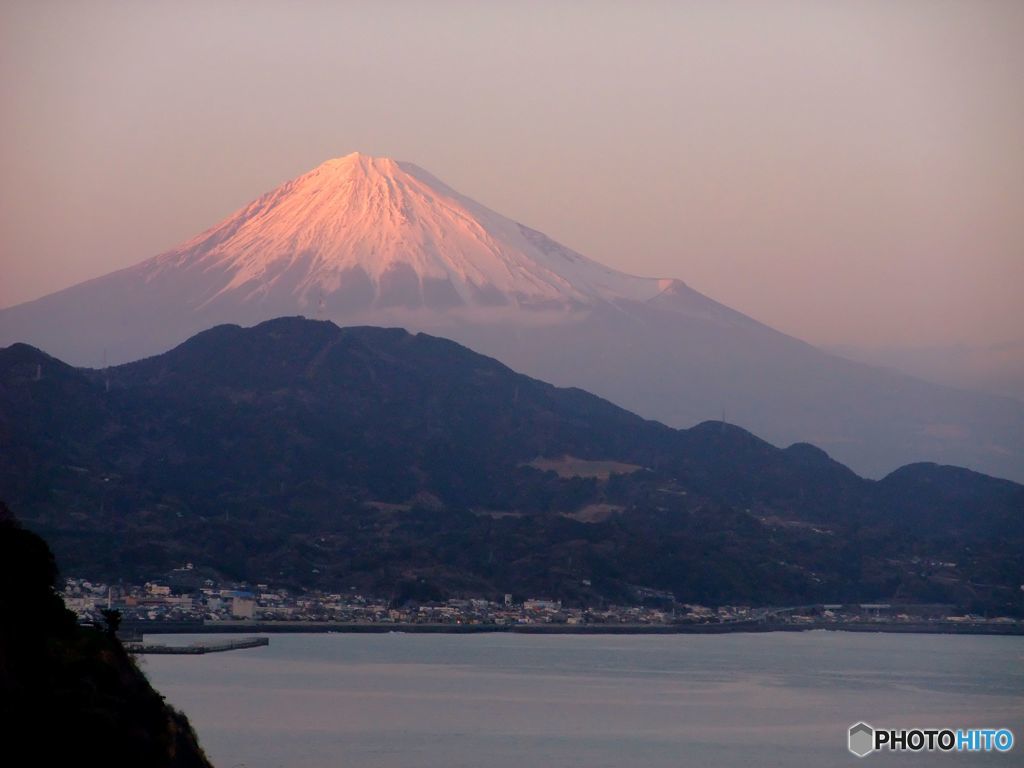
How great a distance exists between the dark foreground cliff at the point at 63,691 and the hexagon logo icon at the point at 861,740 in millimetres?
19939

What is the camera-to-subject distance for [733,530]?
150125mm

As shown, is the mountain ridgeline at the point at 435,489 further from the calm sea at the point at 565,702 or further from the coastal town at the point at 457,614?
the calm sea at the point at 565,702

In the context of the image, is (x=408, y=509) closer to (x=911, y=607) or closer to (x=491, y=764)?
(x=911, y=607)

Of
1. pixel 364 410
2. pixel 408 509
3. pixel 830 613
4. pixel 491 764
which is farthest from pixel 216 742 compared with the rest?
pixel 364 410

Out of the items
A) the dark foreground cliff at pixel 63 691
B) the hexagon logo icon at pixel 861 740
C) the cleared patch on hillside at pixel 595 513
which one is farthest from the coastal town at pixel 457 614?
the dark foreground cliff at pixel 63 691

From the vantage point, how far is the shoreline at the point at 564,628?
3868 inches

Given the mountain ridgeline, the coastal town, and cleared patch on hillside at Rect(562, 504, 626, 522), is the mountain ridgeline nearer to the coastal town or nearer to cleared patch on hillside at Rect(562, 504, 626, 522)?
cleared patch on hillside at Rect(562, 504, 626, 522)

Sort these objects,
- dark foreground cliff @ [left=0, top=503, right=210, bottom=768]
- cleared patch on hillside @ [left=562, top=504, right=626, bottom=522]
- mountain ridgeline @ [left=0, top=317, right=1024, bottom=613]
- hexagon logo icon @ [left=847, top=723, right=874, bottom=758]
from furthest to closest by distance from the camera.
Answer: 1. cleared patch on hillside @ [left=562, top=504, right=626, bottom=522]
2. mountain ridgeline @ [left=0, top=317, right=1024, bottom=613]
3. hexagon logo icon @ [left=847, top=723, right=874, bottom=758]
4. dark foreground cliff @ [left=0, top=503, right=210, bottom=768]

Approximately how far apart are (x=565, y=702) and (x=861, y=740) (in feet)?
37.4

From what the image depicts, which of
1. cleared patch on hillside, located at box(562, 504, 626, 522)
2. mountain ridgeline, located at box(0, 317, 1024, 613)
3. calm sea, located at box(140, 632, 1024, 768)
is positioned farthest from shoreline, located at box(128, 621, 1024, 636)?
cleared patch on hillside, located at box(562, 504, 626, 522)

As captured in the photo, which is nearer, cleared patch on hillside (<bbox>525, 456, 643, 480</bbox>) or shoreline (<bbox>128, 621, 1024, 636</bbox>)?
shoreline (<bbox>128, 621, 1024, 636</bbox>)

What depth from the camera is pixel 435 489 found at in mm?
156125

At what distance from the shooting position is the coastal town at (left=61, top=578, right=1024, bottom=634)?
102 meters

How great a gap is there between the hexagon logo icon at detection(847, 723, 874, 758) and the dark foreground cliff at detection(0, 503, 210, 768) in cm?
1994
